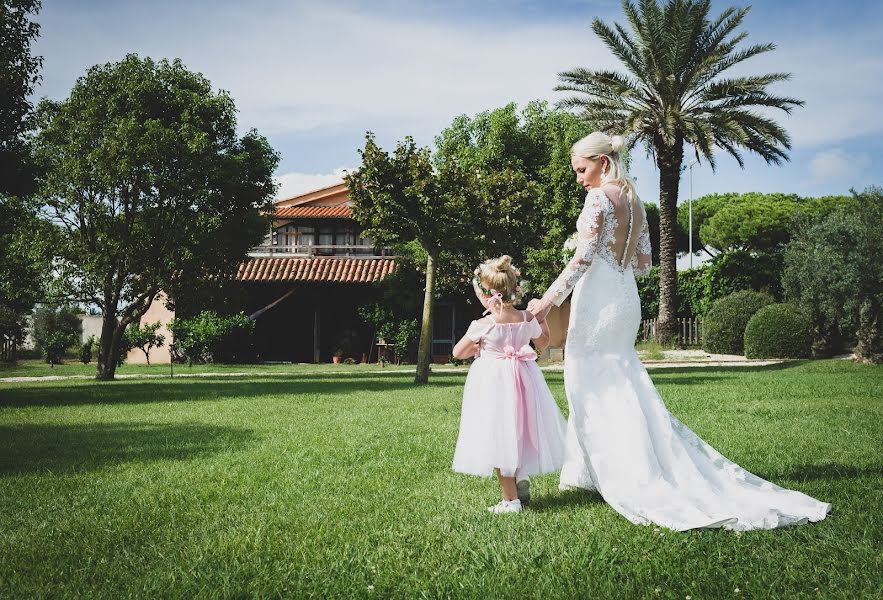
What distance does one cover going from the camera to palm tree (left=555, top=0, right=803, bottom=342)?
24.5 metres

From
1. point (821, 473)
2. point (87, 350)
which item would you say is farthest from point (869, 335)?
point (87, 350)

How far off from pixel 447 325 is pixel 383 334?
11.0ft

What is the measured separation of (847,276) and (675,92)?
7.94 meters

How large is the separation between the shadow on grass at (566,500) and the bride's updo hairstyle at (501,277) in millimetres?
1368

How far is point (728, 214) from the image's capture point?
53.9 meters

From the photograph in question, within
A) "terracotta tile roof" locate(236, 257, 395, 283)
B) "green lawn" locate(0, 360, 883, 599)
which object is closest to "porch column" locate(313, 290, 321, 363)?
"terracotta tile roof" locate(236, 257, 395, 283)

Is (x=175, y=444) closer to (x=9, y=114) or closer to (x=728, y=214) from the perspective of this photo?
(x=9, y=114)

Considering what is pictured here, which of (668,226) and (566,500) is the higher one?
(668,226)

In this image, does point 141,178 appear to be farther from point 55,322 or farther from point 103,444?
point 55,322

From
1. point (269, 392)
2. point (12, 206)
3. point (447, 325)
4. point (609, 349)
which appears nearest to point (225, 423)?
point (269, 392)

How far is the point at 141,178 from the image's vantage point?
1905 cm

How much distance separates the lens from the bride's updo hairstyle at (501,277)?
4.98 meters

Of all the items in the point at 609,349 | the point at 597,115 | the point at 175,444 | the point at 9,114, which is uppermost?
the point at 597,115

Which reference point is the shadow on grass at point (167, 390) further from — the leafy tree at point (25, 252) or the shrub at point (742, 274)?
the shrub at point (742, 274)
